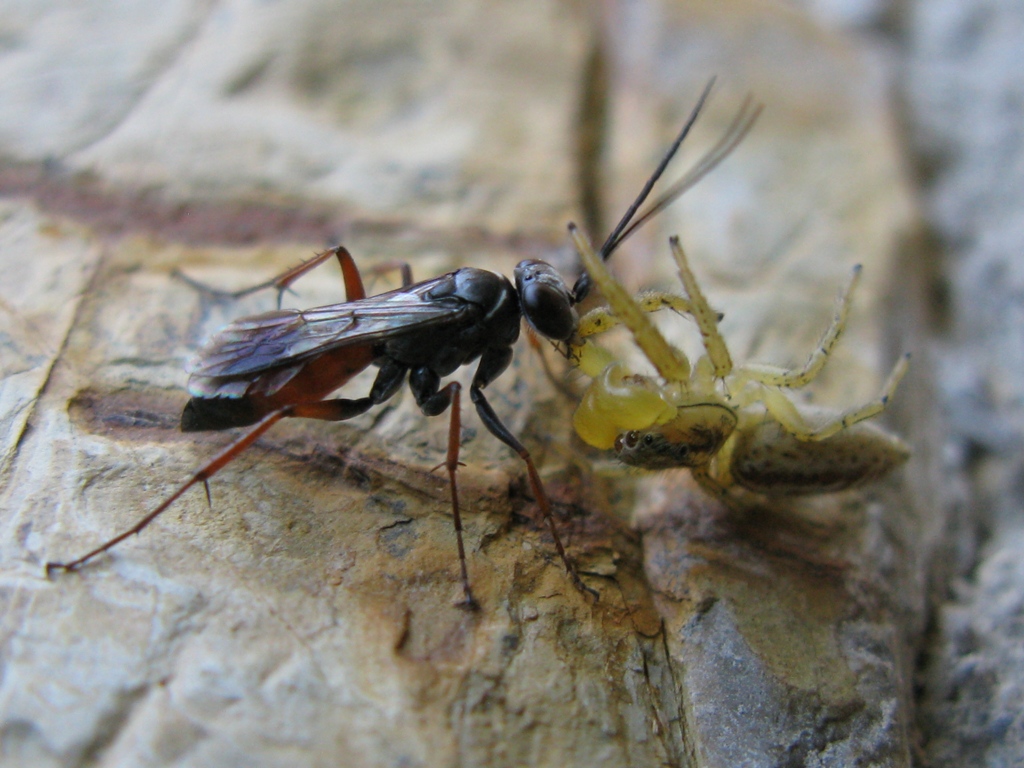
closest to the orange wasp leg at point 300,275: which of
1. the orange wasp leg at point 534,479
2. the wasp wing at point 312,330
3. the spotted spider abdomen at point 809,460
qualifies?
the wasp wing at point 312,330

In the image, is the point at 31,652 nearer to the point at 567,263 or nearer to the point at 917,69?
the point at 567,263

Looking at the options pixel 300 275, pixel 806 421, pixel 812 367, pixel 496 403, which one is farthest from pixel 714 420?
pixel 300 275

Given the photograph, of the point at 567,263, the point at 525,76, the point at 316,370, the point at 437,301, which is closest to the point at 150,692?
the point at 316,370

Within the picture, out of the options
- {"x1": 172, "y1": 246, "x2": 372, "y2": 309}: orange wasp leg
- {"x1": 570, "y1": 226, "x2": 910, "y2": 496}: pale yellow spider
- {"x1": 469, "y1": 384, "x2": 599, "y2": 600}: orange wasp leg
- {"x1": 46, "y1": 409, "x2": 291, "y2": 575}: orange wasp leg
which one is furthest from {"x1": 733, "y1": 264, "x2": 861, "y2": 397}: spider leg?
{"x1": 46, "y1": 409, "x2": 291, "y2": 575}: orange wasp leg

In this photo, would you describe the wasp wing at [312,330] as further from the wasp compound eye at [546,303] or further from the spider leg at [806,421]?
the spider leg at [806,421]

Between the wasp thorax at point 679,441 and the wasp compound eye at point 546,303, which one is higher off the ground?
the wasp compound eye at point 546,303

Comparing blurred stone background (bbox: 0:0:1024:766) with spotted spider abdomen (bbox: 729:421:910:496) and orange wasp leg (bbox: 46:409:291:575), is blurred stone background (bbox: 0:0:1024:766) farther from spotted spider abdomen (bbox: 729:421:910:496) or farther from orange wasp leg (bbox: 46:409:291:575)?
spotted spider abdomen (bbox: 729:421:910:496)
